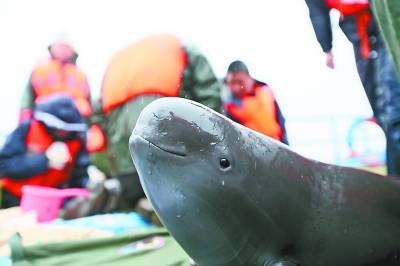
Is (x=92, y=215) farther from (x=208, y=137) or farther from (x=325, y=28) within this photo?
(x=208, y=137)

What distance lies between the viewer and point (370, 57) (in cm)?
182

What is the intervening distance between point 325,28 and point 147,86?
78 centimetres

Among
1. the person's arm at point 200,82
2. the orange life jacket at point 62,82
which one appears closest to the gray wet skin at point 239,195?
the person's arm at point 200,82

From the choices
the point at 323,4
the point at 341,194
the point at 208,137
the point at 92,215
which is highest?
the point at 323,4

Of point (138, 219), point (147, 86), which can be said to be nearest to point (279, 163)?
point (138, 219)

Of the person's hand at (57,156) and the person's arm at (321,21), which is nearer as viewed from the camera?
the person's arm at (321,21)

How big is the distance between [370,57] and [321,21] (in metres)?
0.32

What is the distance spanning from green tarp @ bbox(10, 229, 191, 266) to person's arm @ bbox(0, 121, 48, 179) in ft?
3.74

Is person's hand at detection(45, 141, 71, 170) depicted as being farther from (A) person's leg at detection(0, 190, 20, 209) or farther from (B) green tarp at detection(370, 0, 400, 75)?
(B) green tarp at detection(370, 0, 400, 75)

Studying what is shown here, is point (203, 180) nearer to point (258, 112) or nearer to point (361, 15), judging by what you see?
point (361, 15)

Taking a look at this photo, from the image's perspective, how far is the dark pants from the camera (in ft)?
5.06

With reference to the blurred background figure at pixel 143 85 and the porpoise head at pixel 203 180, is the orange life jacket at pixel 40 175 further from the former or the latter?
the porpoise head at pixel 203 180

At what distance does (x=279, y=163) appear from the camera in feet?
2.99

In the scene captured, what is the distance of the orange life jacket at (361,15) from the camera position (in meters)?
1.86
